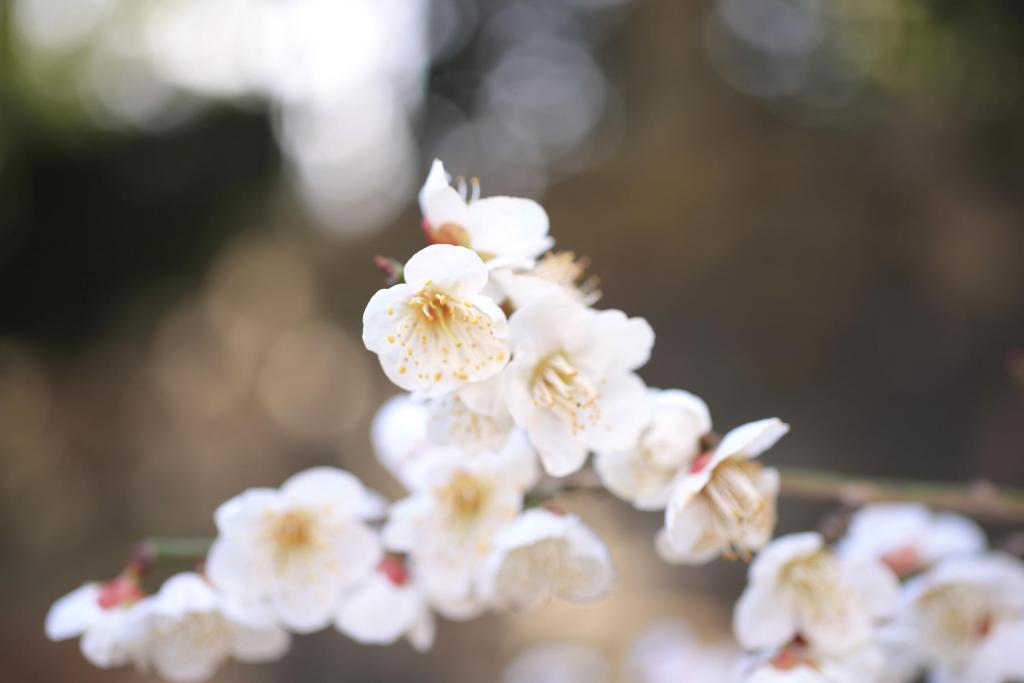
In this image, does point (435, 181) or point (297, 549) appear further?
point (297, 549)

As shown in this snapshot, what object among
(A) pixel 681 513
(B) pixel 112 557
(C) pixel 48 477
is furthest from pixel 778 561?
(C) pixel 48 477

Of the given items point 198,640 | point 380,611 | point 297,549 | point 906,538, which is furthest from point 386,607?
point 906,538

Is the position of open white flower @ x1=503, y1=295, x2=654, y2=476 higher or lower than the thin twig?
higher

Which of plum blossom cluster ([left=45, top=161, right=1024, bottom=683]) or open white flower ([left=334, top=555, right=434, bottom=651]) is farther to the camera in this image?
open white flower ([left=334, top=555, right=434, bottom=651])

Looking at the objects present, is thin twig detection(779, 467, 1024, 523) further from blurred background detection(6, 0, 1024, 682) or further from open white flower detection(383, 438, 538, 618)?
blurred background detection(6, 0, 1024, 682)

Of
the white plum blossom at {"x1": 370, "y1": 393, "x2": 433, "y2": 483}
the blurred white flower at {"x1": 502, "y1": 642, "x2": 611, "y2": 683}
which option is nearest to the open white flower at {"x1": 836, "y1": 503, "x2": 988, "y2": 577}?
the white plum blossom at {"x1": 370, "y1": 393, "x2": 433, "y2": 483}

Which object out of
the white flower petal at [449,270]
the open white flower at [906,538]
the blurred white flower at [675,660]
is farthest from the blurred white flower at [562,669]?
the white flower petal at [449,270]

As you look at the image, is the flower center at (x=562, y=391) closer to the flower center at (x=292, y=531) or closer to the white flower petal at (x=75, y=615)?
the flower center at (x=292, y=531)

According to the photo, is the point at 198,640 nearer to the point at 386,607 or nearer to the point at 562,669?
the point at 386,607
